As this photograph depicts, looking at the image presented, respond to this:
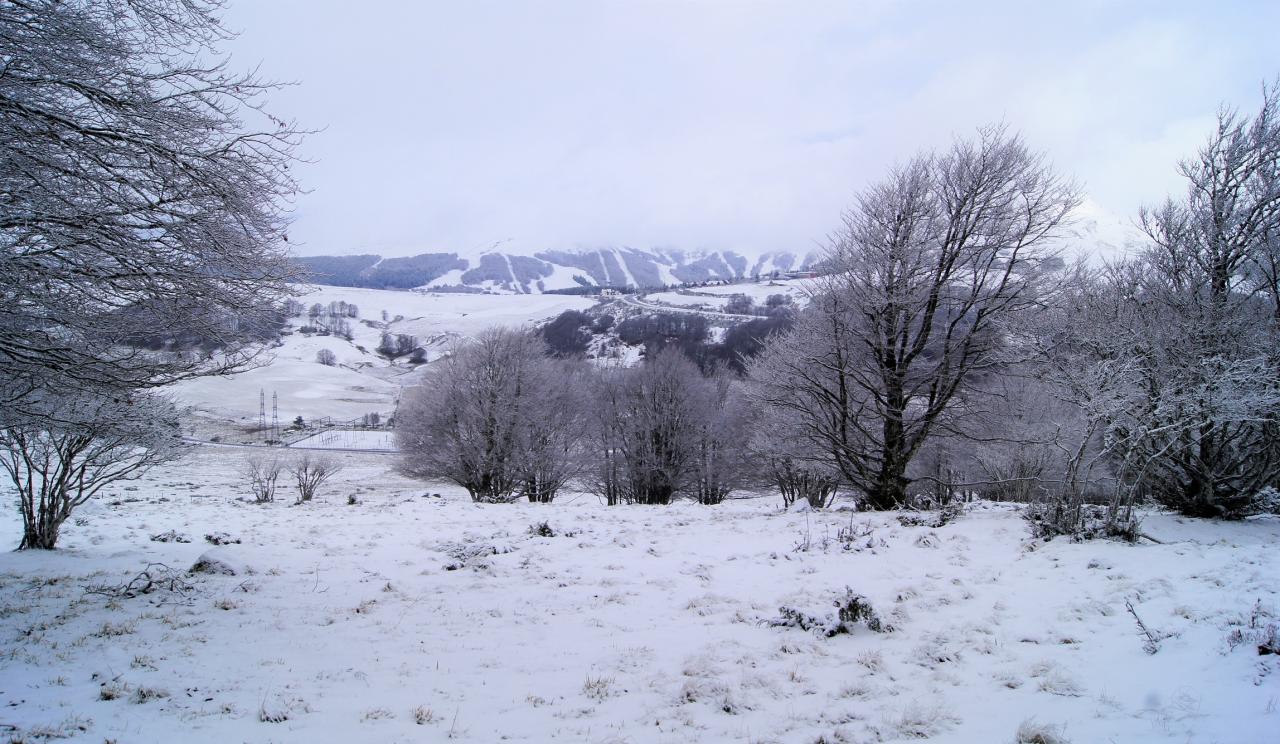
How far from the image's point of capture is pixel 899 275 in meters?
11.8

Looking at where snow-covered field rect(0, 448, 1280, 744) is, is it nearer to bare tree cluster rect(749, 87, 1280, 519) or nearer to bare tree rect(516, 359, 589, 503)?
bare tree cluster rect(749, 87, 1280, 519)

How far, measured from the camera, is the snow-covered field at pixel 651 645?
363 centimetres

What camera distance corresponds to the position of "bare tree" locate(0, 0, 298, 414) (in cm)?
421

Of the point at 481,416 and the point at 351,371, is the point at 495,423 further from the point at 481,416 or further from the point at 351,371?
the point at 351,371

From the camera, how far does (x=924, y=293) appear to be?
11.6 meters

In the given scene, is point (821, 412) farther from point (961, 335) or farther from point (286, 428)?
point (286, 428)

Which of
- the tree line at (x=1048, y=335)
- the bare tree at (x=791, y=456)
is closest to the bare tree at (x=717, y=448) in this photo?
the bare tree at (x=791, y=456)

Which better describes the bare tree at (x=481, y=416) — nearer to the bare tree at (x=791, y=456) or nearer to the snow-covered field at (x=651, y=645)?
the bare tree at (x=791, y=456)

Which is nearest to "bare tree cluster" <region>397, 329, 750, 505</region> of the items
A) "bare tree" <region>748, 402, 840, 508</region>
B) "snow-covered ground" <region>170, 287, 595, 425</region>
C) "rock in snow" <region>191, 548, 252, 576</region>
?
"bare tree" <region>748, 402, 840, 508</region>

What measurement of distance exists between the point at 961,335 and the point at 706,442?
62.8ft

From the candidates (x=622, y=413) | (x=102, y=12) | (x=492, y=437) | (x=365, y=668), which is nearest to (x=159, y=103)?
(x=102, y=12)

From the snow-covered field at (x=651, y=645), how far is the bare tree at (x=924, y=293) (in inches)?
147

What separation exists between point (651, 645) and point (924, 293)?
9.55m

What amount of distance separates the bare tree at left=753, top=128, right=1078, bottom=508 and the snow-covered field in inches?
147
